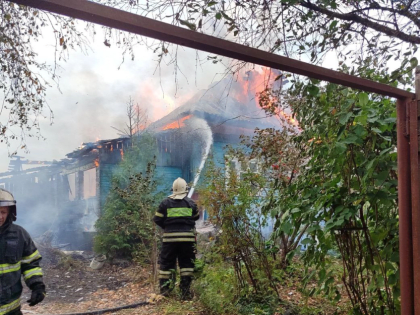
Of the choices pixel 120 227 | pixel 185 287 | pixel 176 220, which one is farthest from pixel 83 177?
pixel 185 287

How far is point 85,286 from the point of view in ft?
22.8

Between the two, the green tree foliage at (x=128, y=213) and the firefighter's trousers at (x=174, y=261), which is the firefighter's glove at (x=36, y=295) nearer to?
the firefighter's trousers at (x=174, y=261)

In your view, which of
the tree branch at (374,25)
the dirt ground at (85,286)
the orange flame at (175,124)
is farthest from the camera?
the orange flame at (175,124)

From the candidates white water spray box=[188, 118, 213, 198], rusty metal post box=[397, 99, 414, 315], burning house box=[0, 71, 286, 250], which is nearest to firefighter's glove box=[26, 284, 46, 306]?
rusty metal post box=[397, 99, 414, 315]

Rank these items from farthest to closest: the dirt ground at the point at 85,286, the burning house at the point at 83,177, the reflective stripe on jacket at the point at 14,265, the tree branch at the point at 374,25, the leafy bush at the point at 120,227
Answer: the burning house at the point at 83,177 < the leafy bush at the point at 120,227 < the dirt ground at the point at 85,286 < the tree branch at the point at 374,25 < the reflective stripe on jacket at the point at 14,265

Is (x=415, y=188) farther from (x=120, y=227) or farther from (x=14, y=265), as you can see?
(x=120, y=227)

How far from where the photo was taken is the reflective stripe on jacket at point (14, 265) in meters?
2.65

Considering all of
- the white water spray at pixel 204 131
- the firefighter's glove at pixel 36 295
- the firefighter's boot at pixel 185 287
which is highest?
the white water spray at pixel 204 131

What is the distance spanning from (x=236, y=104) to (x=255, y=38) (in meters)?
10.3

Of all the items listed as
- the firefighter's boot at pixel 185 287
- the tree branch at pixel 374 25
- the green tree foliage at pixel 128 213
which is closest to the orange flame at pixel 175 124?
the green tree foliage at pixel 128 213

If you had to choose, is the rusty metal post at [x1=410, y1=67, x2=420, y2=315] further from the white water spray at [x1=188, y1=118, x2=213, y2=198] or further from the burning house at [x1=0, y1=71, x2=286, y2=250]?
the white water spray at [x1=188, y1=118, x2=213, y2=198]

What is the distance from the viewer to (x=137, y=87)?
11.0m

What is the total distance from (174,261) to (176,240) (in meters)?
0.39

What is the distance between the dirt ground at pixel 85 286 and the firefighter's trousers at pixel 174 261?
0.50 m
